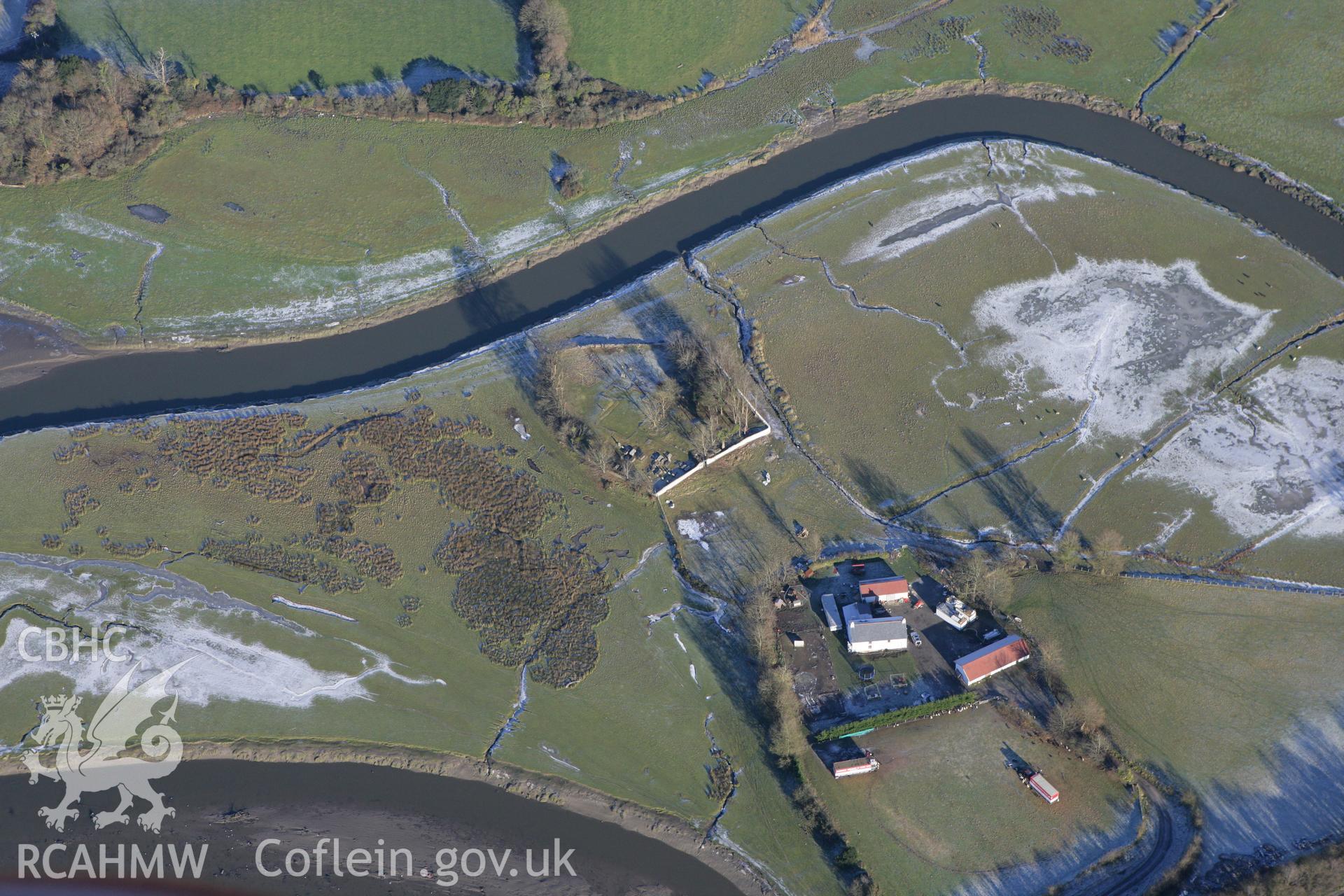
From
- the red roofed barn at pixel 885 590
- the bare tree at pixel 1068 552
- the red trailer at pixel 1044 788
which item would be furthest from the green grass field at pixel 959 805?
the bare tree at pixel 1068 552

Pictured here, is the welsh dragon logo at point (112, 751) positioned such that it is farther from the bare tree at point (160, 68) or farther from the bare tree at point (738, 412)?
the bare tree at point (160, 68)

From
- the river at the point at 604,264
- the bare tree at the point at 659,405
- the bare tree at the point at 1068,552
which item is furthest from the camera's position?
the river at the point at 604,264

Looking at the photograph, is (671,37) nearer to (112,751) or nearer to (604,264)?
(604,264)

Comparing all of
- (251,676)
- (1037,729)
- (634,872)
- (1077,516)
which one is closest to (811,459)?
(1077,516)

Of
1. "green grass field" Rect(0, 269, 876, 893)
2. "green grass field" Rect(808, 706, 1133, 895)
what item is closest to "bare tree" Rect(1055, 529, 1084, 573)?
"green grass field" Rect(808, 706, 1133, 895)

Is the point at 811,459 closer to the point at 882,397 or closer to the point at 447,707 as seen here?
the point at 882,397

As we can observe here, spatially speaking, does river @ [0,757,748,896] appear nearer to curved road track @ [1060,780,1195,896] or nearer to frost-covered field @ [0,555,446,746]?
frost-covered field @ [0,555,446,746]
